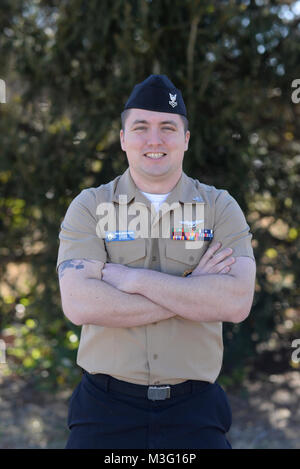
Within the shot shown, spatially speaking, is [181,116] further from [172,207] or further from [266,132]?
[266,132]

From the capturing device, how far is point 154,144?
2422mm

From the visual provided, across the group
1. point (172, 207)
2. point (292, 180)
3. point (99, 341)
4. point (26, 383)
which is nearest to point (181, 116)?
point (172, 207)

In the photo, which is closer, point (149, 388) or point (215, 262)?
point (149, 388)

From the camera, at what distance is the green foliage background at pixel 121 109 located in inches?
158

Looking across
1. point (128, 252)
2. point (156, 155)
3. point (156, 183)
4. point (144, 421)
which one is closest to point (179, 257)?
point (128, 252)

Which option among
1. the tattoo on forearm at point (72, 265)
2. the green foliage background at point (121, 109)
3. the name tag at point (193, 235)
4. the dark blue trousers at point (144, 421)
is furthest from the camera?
the green foliage background at point (121, 109)

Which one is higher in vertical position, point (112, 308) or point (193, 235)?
point (193, 235)

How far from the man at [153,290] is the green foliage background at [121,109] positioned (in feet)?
5.13

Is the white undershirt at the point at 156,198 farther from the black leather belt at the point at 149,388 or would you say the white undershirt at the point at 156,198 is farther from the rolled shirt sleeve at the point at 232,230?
the black leather belt at the point at 149,388

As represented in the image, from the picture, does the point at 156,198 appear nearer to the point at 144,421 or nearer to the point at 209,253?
the point at 209,253

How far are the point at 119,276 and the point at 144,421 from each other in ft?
2.05

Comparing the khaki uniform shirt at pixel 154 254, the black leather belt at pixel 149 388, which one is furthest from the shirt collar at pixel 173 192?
the black leather belt at pixel 149 388

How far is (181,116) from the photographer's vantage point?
8.31ft

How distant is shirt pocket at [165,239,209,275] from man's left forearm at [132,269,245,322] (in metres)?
0.15
